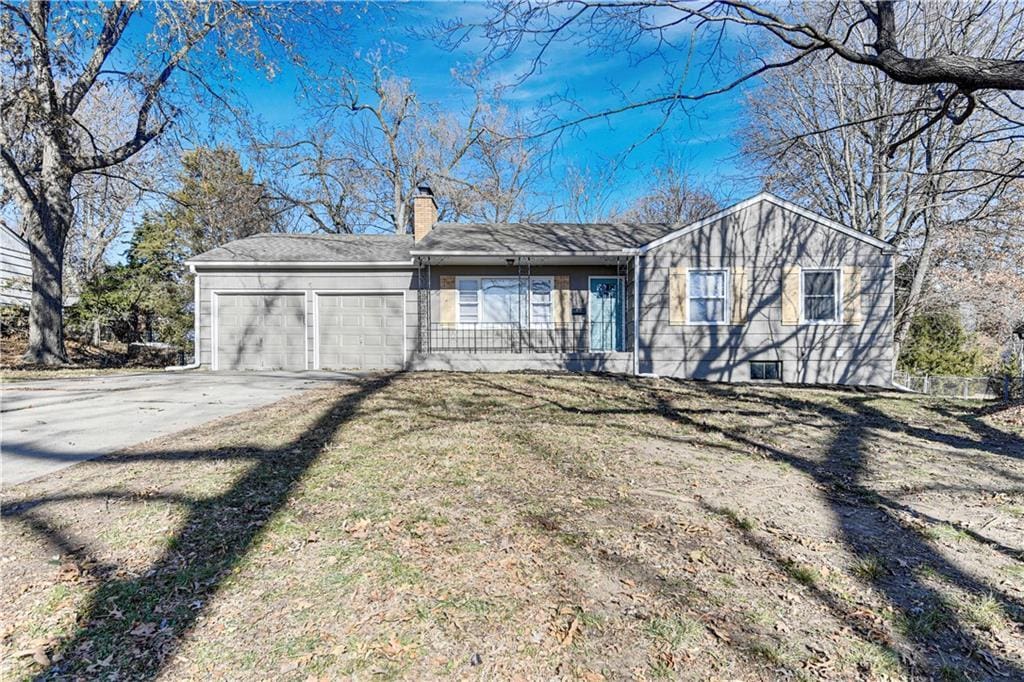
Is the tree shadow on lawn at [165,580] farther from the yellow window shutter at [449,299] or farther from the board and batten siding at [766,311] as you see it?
the board and batten siding at [766,311]

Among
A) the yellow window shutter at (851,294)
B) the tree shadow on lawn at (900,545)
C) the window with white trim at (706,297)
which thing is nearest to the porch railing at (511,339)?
the window with white trim at (706,297)

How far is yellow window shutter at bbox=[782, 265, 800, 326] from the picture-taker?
11.8 meters

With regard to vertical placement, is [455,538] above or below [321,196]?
below

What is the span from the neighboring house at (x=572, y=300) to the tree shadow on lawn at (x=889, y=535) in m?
4.85

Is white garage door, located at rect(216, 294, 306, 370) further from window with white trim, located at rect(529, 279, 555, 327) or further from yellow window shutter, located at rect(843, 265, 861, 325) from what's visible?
yellow window shutter, located at rect(843, 265, 861, 325)

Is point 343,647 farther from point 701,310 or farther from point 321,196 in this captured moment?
point 321,196

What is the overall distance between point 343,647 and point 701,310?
1140 centimetres

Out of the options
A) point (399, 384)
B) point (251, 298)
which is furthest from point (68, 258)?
point (399, 384)

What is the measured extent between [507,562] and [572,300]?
35.1 ft

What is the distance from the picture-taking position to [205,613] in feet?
7.55

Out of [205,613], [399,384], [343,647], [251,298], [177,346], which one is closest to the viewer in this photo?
[343,647]

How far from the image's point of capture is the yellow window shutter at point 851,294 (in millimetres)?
11727

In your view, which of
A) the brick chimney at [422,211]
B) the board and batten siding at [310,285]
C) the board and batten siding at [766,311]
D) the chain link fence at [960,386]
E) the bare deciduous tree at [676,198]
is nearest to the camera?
the board and batten siding at [766,311]

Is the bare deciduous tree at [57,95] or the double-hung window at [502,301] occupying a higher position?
the bare deciduous tree at [57,95]
